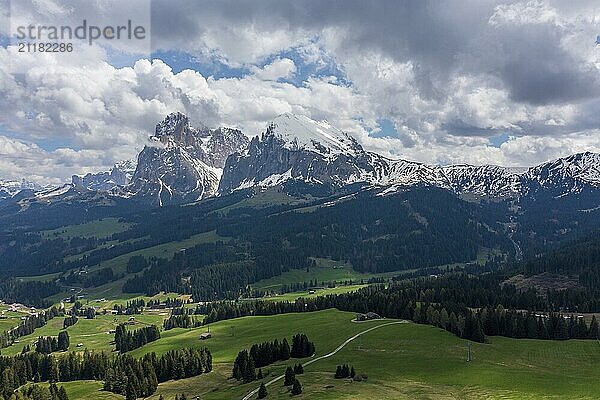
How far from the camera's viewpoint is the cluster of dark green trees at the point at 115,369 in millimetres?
145750

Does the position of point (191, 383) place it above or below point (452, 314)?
below

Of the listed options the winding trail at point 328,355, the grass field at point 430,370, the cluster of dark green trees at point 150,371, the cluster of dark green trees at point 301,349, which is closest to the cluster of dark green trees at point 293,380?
the grass field at point 430,370

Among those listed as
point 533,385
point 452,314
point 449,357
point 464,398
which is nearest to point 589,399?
point 533,385

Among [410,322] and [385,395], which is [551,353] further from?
[385,395]

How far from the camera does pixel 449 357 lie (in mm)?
143250

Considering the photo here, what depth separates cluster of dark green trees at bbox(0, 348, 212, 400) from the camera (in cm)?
14575

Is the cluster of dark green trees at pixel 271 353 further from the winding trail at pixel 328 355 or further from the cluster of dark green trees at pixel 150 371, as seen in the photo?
the cluster of dark green trees at pixel 150 371

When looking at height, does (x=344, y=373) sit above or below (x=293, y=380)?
below

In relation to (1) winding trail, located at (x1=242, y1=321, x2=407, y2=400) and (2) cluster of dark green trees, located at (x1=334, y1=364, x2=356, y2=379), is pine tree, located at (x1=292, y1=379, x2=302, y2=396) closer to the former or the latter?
(1) winding trail, located at (x1=242, y1=321, x2=407, y2=400)

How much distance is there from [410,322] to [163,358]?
292 feet

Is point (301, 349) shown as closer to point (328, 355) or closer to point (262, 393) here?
point (328, 355)

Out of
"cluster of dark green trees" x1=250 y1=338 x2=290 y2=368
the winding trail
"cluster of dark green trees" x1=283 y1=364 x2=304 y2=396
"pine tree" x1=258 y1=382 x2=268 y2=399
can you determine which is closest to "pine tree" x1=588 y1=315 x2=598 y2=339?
the winding trail

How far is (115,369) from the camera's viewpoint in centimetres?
15812

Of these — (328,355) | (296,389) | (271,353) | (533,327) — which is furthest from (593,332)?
(296,389)
